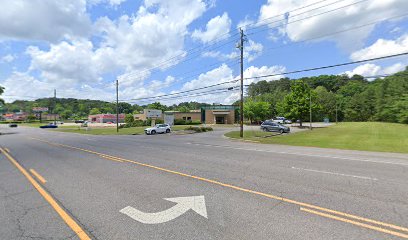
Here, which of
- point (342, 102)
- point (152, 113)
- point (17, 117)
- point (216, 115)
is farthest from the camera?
point (17, 117)

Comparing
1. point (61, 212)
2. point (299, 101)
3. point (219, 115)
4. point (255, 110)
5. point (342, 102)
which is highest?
point (342, 102)

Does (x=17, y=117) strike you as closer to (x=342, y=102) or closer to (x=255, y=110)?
(x=255, y=110)

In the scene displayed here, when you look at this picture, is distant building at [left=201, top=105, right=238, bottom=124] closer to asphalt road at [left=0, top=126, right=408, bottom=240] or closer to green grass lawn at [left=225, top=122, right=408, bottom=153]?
green grass lawn at [left=225, top=122, right=408, bottom=153]

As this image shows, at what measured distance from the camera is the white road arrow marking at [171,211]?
4.64m

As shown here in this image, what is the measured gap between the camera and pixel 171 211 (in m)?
5.04

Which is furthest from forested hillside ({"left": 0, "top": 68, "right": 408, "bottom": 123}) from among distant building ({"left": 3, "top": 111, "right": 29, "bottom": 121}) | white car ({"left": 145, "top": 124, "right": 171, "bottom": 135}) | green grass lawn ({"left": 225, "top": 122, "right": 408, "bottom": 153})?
distant building ({"left": 3, "top": 111, "right": 29, "bottom": 121})

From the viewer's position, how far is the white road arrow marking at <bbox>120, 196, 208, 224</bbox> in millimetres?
4645

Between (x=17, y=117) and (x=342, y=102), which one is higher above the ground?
(x=342, y=102)

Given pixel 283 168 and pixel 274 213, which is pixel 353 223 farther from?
pixel 283 168

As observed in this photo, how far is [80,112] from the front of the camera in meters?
197

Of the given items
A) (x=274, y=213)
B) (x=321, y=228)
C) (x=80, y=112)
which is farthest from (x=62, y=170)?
(x=80, y=112)

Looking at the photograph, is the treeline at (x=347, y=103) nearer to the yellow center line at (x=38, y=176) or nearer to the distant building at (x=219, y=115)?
the distant building at (x=219, y=115)

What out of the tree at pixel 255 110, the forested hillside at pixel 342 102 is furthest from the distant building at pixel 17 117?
the tree at pixel 255 110

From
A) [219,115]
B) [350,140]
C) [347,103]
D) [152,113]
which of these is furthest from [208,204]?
[347,103]
